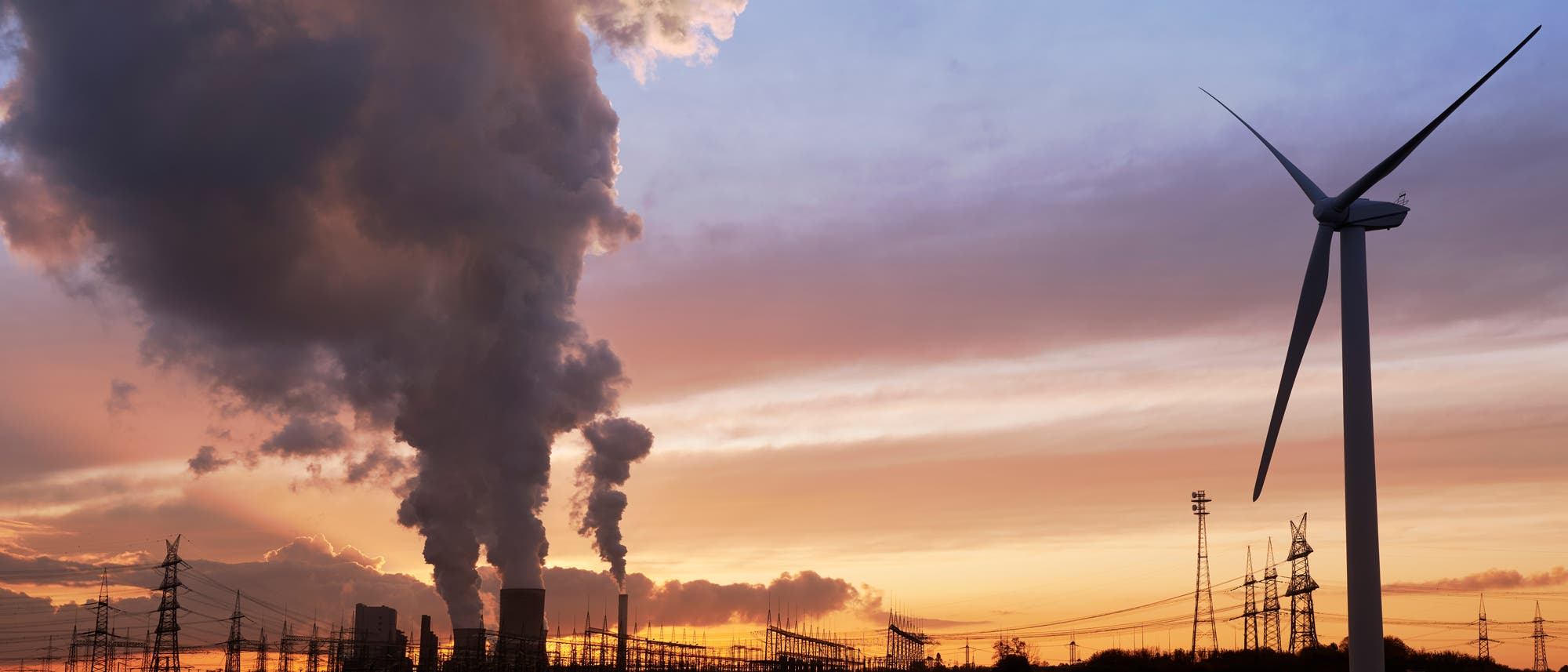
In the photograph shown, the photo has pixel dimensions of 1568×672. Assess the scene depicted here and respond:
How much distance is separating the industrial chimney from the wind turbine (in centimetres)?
9975

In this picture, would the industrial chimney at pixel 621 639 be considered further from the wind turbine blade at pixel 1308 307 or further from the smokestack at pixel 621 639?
the wind turbine blade at pixel 1308 307

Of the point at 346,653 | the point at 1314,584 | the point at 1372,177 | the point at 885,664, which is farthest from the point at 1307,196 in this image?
the point at 885,664

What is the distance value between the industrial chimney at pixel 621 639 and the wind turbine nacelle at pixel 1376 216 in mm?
103998

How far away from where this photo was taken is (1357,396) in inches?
2259

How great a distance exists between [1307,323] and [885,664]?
136m

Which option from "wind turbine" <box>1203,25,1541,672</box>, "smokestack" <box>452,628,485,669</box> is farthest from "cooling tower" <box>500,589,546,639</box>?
"wind turbine" <box>1203,25,1541,672</box>

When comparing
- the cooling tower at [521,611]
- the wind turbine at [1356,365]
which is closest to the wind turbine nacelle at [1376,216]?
the wind turbine at [1356,365]

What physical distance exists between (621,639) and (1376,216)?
11216cm

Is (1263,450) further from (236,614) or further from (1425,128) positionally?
(236,614)

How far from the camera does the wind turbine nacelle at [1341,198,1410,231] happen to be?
2392 inches

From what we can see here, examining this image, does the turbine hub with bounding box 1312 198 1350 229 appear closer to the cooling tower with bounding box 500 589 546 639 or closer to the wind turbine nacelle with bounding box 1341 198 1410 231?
the wind turbine nacelle with bounding box 1341 198 1410 231

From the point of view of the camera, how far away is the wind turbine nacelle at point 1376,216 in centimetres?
6075

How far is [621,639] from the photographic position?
154 metres

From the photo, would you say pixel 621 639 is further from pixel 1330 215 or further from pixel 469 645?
pixel 1330 215
